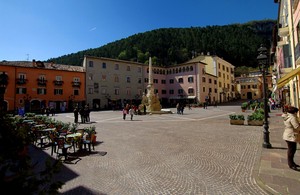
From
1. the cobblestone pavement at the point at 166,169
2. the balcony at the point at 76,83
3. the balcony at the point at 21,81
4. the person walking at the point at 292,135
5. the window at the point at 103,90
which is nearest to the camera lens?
the cobblestone pavement at the point at 166,169

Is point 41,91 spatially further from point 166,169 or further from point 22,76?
point 166,169

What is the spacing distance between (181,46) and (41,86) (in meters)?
67.7

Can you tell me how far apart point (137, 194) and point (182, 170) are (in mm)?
1875

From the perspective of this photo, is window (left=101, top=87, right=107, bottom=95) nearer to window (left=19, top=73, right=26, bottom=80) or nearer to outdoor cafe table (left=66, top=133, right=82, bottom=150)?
window (left=19, top=73, right=26, bottom=80)

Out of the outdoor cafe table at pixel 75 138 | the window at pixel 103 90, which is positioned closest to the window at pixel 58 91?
the window at pixel 103 90

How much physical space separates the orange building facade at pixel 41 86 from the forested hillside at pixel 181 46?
2997 cm

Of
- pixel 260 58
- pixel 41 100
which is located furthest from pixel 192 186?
pixel 41 100

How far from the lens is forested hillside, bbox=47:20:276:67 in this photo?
7638 cm

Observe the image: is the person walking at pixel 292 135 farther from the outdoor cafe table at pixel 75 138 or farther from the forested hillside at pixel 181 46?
the forested hillside at pixel 181 46

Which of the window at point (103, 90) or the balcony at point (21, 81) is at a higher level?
the balcony at point (21, 81)

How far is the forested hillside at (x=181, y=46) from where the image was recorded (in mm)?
76375

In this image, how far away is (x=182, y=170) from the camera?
558 cm

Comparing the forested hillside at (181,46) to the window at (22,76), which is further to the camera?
the forested hillside at (181,46)

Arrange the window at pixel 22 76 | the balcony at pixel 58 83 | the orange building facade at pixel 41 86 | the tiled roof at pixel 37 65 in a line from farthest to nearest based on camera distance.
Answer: the balcony at pixel 58 83, the tiled roof at pixel 37 65, the window at pixel 22 76, the orange building facade at pixel 41 86
